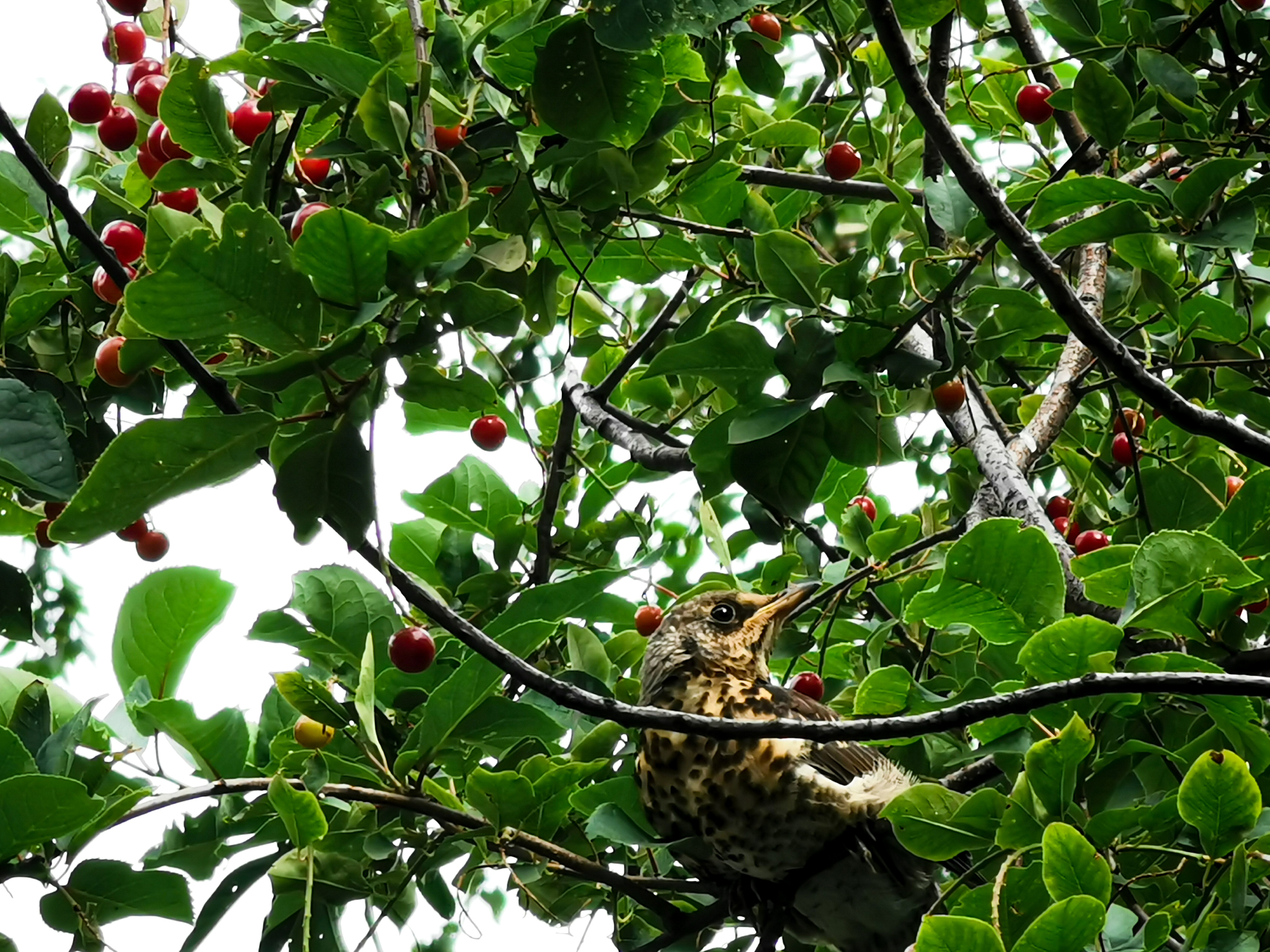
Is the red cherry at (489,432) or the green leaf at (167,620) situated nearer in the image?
the green leaf at (167,620)

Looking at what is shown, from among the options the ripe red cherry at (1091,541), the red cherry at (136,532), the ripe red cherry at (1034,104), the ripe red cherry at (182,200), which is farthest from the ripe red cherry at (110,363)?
the ripe red cherry at (1034,104)

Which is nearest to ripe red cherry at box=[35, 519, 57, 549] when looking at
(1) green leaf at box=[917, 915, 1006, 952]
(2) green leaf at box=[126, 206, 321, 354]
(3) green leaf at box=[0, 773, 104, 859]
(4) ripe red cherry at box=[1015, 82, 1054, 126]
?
(3) green leaf at box=[0, 773, 104, 859]

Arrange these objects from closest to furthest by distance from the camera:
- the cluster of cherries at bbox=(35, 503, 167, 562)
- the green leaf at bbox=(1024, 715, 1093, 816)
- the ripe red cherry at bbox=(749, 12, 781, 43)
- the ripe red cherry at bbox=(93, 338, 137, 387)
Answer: the green leaf at bbox=(1024, 715, 1093, 816), the ripe red cherry at bbox=(93, 338, 137, 387), the ripe red cherry at bbox=(749, 12, 781, 43), the cluster of cherries at bbox=(35, 503, 167, 562)

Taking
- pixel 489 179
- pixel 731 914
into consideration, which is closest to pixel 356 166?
pixel 489 179

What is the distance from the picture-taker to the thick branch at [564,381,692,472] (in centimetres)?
275

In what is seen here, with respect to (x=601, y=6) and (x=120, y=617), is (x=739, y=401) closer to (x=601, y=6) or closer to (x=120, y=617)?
(x=601, y=6)

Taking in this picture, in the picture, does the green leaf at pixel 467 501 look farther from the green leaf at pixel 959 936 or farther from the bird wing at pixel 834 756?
the green leaf at pixel 959 936

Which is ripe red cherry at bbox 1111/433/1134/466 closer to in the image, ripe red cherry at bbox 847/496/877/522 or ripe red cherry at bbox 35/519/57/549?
ripe red cherry at bbox 847/496/877/522

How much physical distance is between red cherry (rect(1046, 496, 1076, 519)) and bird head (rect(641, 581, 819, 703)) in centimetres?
67

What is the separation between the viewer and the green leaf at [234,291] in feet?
4.38

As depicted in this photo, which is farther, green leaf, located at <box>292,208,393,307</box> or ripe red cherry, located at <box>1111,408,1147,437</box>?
ripe red cherry, located at <box>1111,408,1147,437</box>

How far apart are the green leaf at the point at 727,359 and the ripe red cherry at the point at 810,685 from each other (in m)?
0.89

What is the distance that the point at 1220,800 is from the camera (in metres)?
1.51

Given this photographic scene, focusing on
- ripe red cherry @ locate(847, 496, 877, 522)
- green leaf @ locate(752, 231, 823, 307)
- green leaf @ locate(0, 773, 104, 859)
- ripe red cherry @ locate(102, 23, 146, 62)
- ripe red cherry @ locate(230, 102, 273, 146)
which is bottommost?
green leaf @ locate(0, 773, 104, 859)
